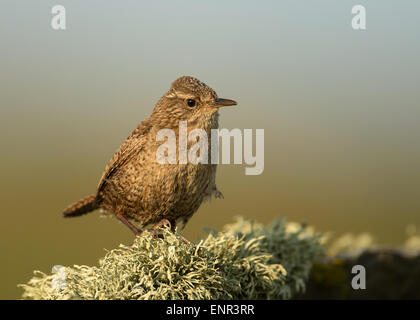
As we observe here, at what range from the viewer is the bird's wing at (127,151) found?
373cm

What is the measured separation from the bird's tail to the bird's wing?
0.27 metres

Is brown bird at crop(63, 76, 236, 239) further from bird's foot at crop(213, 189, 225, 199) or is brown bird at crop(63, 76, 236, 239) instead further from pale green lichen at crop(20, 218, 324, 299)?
pale green lichen at crop(20, 218, 324, 299)

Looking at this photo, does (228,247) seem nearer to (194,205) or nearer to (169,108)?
(194,205)

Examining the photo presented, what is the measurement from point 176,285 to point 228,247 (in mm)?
699

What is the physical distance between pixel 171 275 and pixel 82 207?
1647 millimetres

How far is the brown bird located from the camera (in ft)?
11.4

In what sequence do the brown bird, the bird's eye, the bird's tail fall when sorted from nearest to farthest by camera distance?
the brown bird, the bird's eye, the bird's tail

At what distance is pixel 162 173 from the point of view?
11.3 ft

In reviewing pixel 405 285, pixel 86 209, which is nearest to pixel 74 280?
pixel 86 209

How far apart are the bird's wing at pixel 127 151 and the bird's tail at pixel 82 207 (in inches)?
10.5

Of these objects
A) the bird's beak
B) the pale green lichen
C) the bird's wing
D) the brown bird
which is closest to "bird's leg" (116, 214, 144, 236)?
the brown bird
